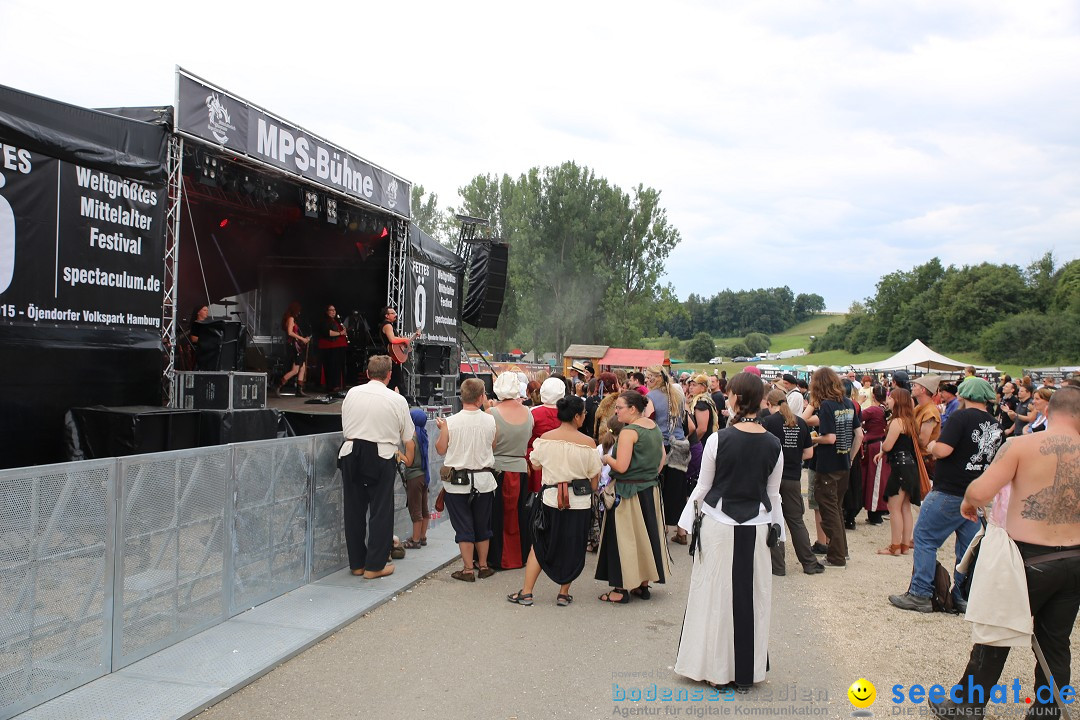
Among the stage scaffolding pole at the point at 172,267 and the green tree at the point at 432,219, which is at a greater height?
the green tree at the point at 432,219

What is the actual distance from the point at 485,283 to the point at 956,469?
13.1 m

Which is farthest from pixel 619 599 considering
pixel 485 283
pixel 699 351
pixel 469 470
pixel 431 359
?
pixel 699 351

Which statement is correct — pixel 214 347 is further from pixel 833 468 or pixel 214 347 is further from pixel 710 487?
pixel 833 468

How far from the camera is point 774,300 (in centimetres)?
12962

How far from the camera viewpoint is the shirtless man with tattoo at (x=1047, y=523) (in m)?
3.37

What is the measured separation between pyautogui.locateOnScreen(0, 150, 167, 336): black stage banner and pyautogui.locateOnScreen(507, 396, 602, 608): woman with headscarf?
4.48 m

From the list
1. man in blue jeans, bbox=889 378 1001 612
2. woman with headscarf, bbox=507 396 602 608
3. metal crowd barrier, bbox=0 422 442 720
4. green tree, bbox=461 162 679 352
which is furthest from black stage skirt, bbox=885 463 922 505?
green tree, bbox=461 162 679 352

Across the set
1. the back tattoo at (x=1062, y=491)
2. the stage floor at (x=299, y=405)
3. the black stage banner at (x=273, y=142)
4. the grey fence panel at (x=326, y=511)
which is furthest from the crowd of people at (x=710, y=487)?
the black stage banner at (x=273, y=142)

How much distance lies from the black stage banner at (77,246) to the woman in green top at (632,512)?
16.4ft

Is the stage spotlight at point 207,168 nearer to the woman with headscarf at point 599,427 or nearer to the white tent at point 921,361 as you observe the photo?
the woman with headscarf at point 599,427

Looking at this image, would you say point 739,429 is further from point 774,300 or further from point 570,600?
point 774,300

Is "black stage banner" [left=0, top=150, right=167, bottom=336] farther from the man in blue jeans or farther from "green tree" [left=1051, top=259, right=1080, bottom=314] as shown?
"green tree" [left=1051, top=259, right=1080, bottom=314]

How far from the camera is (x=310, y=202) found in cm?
1052

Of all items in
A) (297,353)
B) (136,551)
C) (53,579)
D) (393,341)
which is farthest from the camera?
(297,353)
